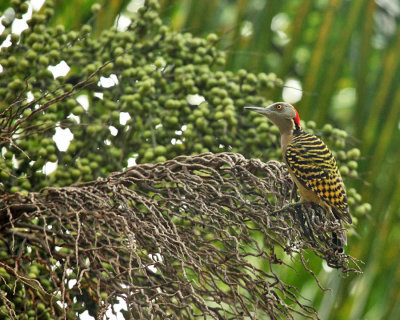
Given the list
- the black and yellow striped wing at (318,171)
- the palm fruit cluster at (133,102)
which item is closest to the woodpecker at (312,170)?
the black and yellow striped wing at (318,171)

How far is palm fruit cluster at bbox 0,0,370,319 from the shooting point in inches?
106

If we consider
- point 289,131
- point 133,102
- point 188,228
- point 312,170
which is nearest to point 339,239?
point 312,170

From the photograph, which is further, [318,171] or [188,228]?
[318,171]

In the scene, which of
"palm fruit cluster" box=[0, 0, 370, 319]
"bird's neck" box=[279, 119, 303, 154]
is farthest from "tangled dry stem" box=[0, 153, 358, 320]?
"palm fruit cluster" box=[0, 0, 370, 319]

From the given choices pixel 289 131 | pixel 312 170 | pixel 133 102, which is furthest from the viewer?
pixel 133 102

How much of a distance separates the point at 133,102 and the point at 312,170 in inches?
32.8

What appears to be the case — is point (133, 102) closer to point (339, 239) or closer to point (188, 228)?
point (188, 228)

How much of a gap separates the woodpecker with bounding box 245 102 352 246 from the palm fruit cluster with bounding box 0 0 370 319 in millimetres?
227

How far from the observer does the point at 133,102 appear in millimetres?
2799

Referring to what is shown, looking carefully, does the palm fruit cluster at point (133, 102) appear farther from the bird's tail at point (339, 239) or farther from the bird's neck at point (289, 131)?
the bird's tail at point (339, 239)

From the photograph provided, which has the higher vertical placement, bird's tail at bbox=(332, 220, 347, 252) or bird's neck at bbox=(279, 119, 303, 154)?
bird's neck at bbox=(279, 119, 303, 154)

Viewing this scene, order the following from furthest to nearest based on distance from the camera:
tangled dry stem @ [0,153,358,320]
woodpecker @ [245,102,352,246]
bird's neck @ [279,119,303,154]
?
1. bird's neck @ [279,119,303,154]
2. woodpecker @ [245,102,352,246]
3. tangled dry stem @ [0,153,358,320]

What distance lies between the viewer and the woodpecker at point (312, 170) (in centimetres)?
224

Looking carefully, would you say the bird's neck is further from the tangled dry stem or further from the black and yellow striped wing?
the tangled dry stem
